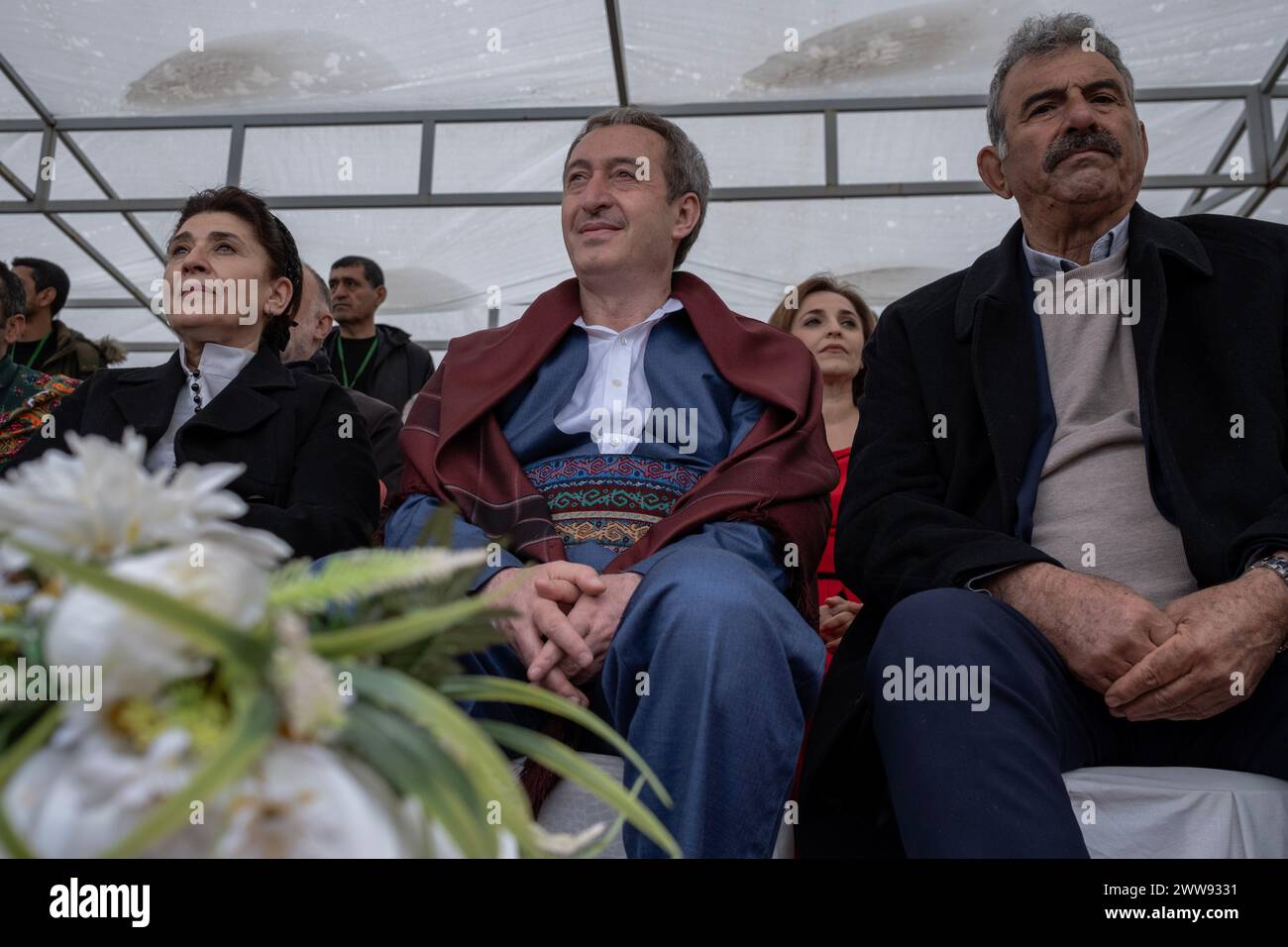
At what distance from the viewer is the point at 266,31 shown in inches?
206

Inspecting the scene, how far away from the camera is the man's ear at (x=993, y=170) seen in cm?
235

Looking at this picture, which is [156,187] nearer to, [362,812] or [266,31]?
[266,31]

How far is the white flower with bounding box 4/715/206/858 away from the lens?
0.55 metres

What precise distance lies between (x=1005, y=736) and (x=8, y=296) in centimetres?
296

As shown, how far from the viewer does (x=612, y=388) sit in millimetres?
2234

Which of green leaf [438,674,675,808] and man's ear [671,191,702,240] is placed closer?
green leaf [438,674,675,808]

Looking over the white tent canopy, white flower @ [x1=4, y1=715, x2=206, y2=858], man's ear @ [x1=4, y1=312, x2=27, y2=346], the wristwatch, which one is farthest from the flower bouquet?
the white tent canopy

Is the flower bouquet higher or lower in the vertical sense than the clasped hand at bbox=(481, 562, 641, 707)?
higher

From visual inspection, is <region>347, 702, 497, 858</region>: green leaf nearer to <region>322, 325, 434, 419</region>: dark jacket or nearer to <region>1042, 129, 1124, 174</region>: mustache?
<region>1042, 129, 1124, 174</region>: mustache

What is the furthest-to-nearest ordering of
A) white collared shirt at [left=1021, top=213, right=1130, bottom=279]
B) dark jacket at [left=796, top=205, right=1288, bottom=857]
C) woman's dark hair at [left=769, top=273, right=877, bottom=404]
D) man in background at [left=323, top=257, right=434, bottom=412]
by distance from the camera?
1. man in background at [left=323, top=257, right=434, bottom=412]
2. woman's dark hair at [left=769, top=273, right=877, bottom=404]
3. white collared shirt at [left=1021, top=213, right=1130, bottom=279]
4. dark jacket at [left=796, top=205, right=1288, bottom=857]

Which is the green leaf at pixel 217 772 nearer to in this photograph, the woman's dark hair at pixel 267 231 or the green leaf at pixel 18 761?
the green leaf at pixel 18 761

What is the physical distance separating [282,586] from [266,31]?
17.0 ft

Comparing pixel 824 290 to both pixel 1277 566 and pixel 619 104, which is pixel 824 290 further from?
pixel 1277 566
